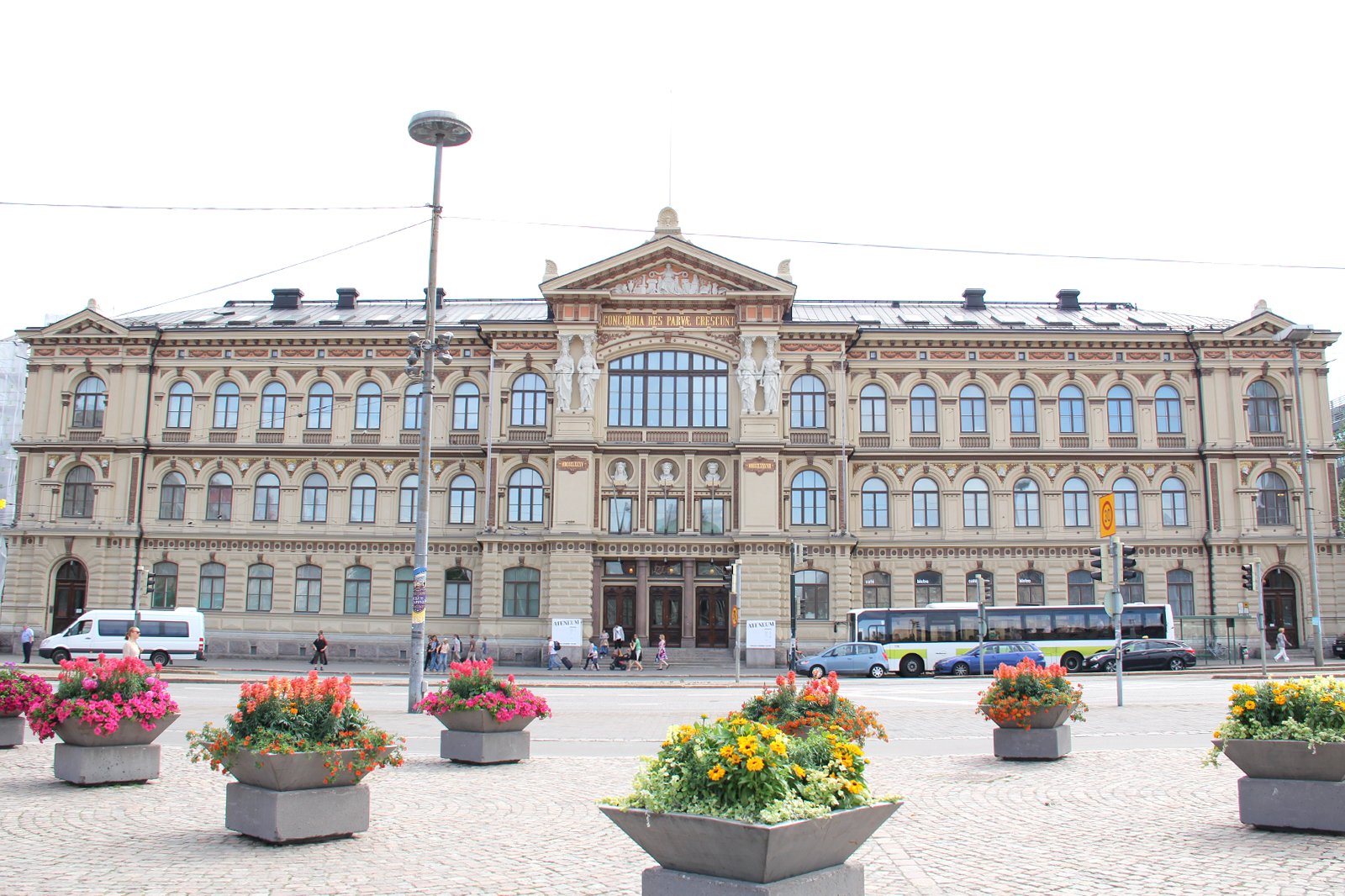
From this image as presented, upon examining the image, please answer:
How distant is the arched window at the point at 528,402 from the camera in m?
50.5

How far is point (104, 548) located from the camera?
50.3 meters

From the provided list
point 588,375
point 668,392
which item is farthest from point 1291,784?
point 588,375

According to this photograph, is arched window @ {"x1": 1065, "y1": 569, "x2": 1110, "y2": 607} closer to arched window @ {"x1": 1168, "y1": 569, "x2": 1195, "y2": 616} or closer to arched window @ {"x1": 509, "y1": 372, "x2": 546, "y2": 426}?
arched window @ {"x1": 1168, "y1": 569, "x2": 1195, "y2": 616}

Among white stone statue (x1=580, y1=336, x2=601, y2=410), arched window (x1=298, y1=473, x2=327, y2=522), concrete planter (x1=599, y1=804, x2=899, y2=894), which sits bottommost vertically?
concrete planter (x1=599, y1=804, x2=899, y2=894)

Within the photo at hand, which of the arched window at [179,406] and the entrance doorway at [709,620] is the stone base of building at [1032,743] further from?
the arched window at [179,406]

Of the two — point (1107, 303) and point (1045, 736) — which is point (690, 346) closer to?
point (1107, 303)

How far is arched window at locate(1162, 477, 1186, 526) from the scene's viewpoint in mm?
50594

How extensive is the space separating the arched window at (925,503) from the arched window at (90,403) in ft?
120

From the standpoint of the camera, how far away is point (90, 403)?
51.7 metres

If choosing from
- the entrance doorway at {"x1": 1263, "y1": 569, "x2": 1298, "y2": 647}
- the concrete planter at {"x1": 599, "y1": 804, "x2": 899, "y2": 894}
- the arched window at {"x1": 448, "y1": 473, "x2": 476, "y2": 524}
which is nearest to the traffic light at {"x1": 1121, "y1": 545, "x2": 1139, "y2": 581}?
the entrance doorway at {"x1": 1263, "y1": 569, "x2": 1298, "y2": 647}

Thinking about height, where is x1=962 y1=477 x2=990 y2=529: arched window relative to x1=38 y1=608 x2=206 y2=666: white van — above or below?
above

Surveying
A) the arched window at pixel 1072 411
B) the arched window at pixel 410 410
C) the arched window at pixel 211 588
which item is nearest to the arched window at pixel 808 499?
the arched window at pixel 1072 411

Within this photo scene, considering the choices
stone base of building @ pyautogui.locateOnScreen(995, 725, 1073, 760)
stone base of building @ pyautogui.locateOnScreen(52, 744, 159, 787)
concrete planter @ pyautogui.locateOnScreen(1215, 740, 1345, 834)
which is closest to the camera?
concrete planter @ pyautogui.locateOnScreen(1215, 740, 1345, 834)

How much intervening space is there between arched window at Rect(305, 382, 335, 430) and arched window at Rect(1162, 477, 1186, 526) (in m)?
37.5
